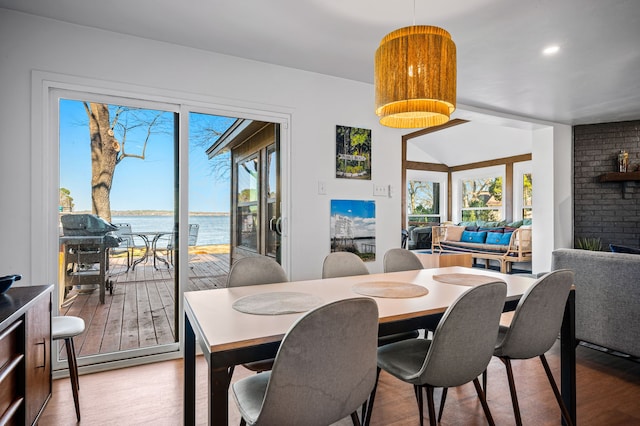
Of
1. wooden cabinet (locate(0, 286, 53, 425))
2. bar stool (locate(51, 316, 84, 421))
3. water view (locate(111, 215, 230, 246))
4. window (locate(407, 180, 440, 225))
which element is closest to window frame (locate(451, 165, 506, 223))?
window (locate(407, 180, 440, 225))

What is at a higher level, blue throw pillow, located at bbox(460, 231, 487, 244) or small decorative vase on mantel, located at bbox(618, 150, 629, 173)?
small decorative vase on mantel, located at bbox(618, 150, 629, 173)

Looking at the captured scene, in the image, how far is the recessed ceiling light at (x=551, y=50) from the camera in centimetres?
296

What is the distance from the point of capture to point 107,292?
2.84 m

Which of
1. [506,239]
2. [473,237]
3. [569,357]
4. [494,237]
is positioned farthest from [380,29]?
[473,237]

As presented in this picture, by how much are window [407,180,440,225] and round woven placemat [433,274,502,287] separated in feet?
23.4

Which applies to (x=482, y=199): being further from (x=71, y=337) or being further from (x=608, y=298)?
(x=71, y=337)

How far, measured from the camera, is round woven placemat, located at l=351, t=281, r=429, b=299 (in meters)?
1.84

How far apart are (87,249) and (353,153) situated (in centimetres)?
247

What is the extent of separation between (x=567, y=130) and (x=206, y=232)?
557 centimetres

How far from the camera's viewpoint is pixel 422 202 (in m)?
9.62

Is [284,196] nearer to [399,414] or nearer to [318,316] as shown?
[399,414]

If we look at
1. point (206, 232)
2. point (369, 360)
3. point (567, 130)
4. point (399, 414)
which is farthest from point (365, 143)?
point (567, 130)

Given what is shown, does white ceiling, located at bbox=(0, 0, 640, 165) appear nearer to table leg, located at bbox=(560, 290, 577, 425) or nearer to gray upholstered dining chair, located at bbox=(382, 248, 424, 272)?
gray upholstered dining chair, located at bbox=(382, 248, 424, 272)

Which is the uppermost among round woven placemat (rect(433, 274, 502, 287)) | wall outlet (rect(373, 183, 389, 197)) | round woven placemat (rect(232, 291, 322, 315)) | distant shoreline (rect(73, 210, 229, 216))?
wall outlet (rect(373, 183, 389, 197))
